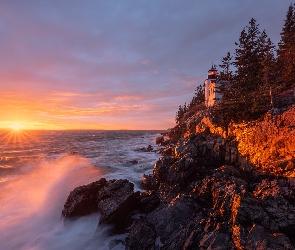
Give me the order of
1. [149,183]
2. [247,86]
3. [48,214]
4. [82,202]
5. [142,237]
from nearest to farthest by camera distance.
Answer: [142,237], [82,202], [48,214], [149,183], [247,86]

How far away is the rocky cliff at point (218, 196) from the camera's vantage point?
8195mm

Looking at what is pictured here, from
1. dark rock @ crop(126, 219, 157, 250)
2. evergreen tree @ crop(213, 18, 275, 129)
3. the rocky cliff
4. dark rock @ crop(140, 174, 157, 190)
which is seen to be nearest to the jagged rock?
the rocky cliff

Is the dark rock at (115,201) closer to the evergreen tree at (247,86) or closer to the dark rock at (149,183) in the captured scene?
the dark rock at (149,183)

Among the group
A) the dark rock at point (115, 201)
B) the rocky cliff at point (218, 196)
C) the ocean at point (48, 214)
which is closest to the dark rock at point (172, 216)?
the rocky cliff at point (218, 196)

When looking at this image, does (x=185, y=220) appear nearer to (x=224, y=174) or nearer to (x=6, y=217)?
(x=224, y=174)

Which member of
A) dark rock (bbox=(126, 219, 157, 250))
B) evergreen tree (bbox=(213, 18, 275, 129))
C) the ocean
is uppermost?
evergreen tree (bbox=(213, 18, 275, 129))

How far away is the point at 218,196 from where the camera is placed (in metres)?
10.9

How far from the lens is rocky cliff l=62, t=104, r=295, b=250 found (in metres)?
8.20

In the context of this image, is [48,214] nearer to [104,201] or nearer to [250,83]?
[104,201]

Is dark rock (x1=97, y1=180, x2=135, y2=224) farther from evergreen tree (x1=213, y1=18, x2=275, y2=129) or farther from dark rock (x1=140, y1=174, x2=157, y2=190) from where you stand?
evergreen tree (x1=213, y1=18, x2=275, y2=129)

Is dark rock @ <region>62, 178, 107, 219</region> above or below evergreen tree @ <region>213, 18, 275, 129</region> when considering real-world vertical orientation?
below

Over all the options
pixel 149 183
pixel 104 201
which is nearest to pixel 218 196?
pixel 104 201

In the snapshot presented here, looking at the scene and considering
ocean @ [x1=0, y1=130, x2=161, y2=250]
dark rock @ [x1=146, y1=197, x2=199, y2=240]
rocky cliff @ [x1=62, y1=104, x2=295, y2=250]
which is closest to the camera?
rocky cliff @ [x1=62, y1=104, x2=295, y2=250]

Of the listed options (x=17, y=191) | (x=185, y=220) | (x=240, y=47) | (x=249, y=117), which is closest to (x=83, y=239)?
(x=185, y=220)
